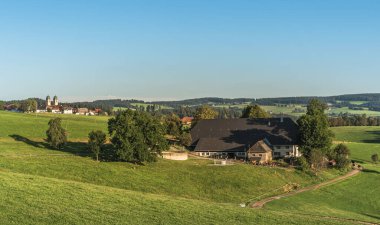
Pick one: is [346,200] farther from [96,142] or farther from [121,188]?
[96,142]

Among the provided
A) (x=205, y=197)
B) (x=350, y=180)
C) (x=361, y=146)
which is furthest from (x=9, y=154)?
(x=361, y=146)

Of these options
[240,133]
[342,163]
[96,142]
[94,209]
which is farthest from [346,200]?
[94,209]

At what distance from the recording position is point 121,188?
142ft

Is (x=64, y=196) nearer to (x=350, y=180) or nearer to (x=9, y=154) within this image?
(x=9, y=154)

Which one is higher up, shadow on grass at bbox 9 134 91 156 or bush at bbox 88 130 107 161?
bush at bbox 88 130 107 161

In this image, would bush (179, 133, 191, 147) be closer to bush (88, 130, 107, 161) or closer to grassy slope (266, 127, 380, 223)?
bush (88, 130, 107, 161)

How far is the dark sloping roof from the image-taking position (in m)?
83.8

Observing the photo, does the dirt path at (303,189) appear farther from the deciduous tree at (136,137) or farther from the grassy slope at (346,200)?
the deciduous tree at (136,137)

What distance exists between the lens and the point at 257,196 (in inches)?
1986

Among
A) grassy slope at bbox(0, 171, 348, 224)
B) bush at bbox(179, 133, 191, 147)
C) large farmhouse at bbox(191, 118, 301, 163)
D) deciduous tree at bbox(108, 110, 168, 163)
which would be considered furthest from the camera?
bush at bbox(179, 133, 191, 147)

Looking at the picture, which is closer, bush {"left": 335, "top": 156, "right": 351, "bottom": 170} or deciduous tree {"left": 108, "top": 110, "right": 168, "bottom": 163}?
deciduous tree {"left": 108, "top": 110, "right": 168, "bottom": 163}

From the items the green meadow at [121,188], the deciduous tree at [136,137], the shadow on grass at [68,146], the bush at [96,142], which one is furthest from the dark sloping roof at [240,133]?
the bush at [96,142]

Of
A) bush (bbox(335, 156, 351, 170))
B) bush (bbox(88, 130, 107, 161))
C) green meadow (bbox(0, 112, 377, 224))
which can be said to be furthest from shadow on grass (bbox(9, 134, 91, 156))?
bush (bbox(335, 156, 351, 170))

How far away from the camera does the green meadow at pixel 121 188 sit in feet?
80.8
